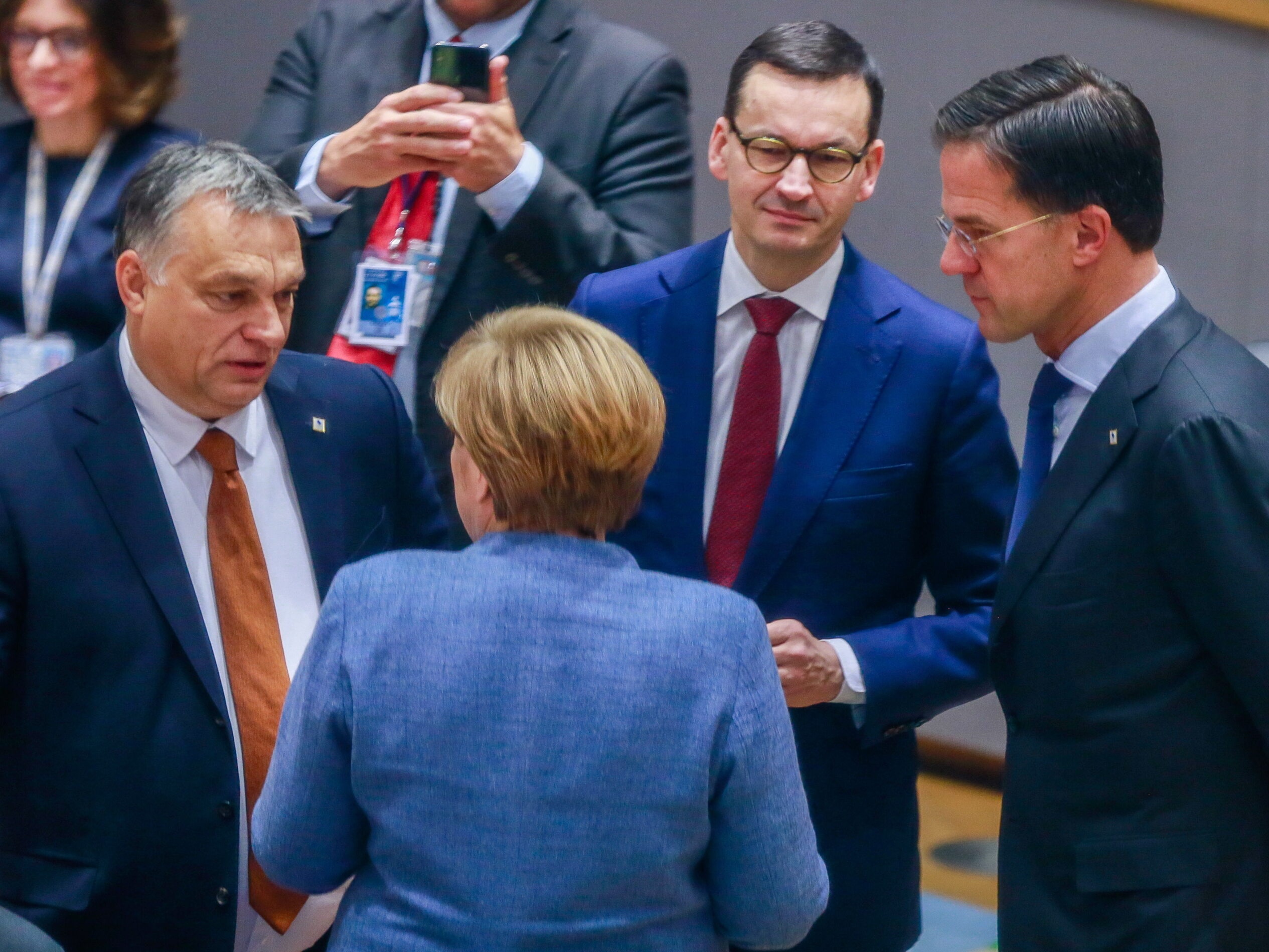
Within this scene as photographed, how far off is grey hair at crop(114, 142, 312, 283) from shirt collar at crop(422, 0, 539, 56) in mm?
753

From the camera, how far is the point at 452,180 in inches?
110

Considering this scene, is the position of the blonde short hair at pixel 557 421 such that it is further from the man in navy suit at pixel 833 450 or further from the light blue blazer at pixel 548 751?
the man in navy suit at pixel 833 450

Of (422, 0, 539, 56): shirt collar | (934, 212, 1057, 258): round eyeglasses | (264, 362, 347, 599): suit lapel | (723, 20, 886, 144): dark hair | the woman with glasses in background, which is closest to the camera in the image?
(934, 212, 1057, 258): round eyeglasses

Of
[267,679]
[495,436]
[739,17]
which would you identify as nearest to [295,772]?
[495,436]

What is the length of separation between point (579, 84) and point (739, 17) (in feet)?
6.35

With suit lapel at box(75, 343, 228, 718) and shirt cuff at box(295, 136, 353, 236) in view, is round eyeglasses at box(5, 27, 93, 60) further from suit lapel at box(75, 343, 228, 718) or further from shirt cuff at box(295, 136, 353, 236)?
suit lapel at box(75, 343, 228, 718)

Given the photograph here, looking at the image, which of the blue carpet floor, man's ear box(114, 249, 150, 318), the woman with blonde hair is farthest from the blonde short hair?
the blue carpet floor

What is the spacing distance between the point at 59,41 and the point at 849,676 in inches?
76.3

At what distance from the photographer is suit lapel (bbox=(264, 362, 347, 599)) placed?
225 centimetres

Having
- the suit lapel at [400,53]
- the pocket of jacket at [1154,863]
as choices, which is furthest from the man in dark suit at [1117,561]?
the suit lapel at [400,53]

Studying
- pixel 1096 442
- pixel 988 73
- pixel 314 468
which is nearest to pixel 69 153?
pixel 314 468

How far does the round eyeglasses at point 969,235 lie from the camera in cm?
203

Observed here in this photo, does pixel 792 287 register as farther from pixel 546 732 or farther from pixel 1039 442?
pixel 546 732

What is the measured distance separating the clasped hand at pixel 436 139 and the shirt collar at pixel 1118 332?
1.02m
